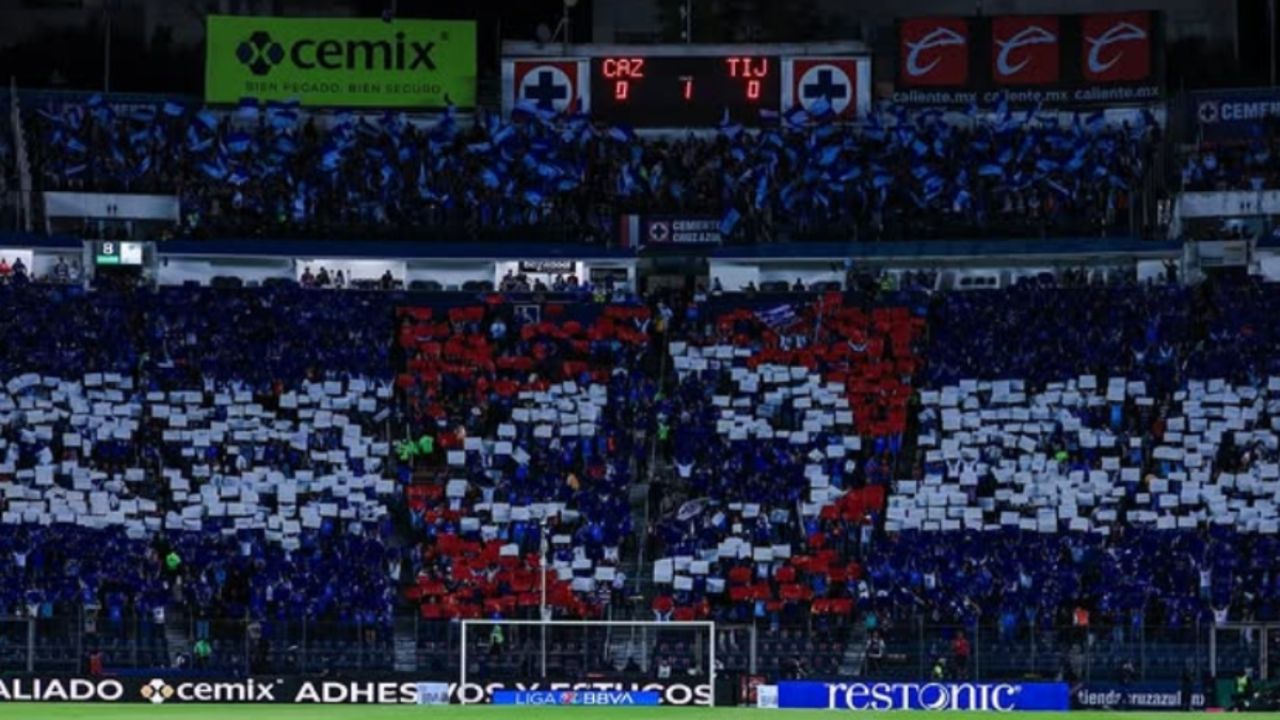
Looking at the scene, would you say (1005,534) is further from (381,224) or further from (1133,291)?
(381,224)

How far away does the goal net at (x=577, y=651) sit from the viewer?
180 feet

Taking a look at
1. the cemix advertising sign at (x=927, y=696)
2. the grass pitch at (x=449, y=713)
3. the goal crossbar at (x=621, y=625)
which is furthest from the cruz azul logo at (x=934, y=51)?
the grass pitch at (x=449, y=713)

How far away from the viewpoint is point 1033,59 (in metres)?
70.6

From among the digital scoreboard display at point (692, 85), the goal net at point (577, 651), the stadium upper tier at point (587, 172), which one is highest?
the digital scoreboard display at point (692, 85)

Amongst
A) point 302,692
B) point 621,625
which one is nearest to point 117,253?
point 302,692

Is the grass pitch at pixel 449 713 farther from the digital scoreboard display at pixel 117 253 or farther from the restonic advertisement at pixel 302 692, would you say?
the digital scoreboard display at pixel 117 253

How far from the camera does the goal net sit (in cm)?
5497

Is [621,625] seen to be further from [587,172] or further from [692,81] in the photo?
[692,81]

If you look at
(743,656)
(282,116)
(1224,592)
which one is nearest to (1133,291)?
(1224,592)

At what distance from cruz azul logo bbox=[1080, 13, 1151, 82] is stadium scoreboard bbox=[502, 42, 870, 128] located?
584 centimetres

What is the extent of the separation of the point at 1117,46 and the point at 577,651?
2396cm

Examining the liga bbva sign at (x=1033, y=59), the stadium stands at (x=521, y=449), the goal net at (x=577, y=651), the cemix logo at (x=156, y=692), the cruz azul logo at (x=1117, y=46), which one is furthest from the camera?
the liga bbva sign at (x=1033, y=59)

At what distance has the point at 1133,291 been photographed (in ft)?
219

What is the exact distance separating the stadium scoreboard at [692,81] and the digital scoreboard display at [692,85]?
26 millimetres
